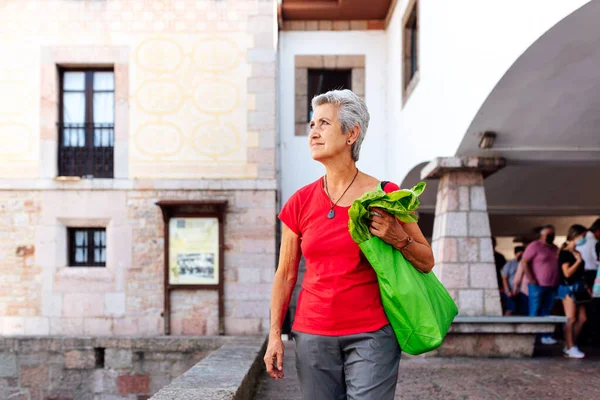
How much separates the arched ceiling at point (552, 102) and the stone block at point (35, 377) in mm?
6768

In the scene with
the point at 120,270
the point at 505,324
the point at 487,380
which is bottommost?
the point at 487,380

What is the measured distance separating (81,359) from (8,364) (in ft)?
3.84

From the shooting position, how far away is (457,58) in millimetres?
7383

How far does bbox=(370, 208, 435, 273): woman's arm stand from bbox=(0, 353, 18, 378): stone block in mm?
9623


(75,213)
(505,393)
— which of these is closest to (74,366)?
(75,213)

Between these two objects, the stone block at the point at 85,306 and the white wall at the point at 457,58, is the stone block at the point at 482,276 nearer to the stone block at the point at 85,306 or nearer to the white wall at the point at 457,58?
the white wall at the point at 457,58

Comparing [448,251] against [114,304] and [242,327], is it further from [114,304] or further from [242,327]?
[114,304]

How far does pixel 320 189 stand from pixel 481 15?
14.8 feet

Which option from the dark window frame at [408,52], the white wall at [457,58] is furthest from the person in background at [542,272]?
the dark window frame at [408,52]

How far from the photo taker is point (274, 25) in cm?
1198

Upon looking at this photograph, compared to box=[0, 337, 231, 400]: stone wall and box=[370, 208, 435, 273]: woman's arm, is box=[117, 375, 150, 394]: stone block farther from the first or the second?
box=[370, 208, 435, 273]: woman's arm

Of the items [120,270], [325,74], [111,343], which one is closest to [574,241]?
[325,74]

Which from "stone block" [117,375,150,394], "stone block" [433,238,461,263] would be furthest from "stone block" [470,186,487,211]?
"stone block" [117,375,150,394]

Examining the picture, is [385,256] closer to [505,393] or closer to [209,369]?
[209,369]
